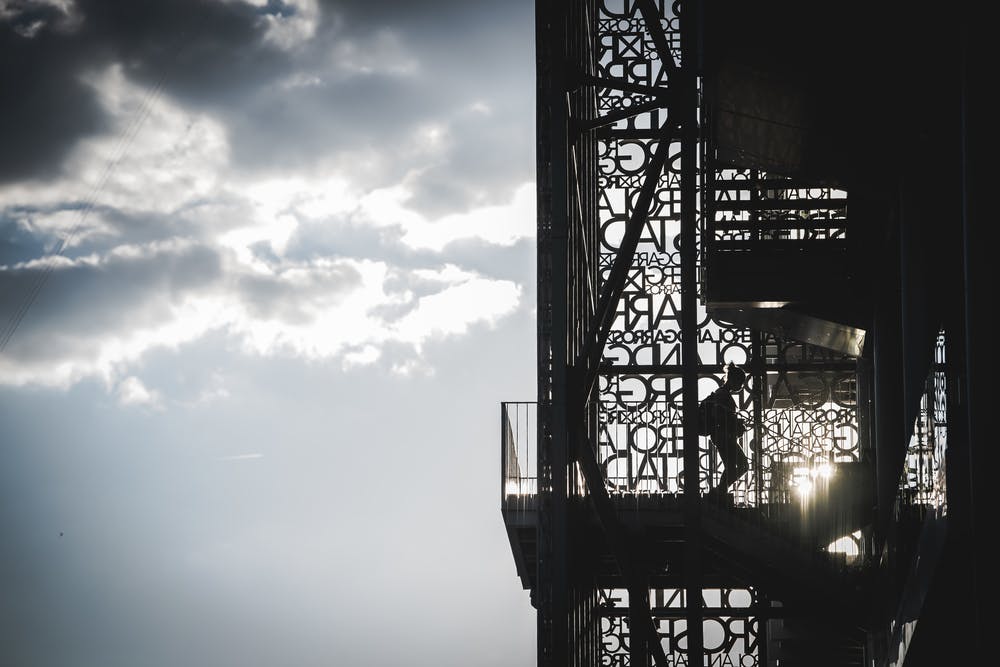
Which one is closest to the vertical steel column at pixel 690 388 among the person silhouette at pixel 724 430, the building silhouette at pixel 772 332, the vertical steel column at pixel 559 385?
the building silhouette at pixel 772 332

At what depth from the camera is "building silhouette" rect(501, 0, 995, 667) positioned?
8258mm

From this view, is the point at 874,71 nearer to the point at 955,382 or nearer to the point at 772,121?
the point at 772,121

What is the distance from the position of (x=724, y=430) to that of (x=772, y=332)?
1966mm

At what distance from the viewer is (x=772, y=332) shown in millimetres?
15086

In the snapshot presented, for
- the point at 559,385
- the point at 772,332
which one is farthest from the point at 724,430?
the point at 559,385

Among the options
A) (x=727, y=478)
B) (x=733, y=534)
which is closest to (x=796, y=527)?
(x=733, y=534)

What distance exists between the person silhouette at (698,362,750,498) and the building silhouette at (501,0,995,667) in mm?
264

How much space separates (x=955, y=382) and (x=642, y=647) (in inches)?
156

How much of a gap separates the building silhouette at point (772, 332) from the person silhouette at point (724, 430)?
0.87 feet

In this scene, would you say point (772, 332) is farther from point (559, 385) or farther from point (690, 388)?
point (559, 385)

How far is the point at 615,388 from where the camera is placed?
15609mm

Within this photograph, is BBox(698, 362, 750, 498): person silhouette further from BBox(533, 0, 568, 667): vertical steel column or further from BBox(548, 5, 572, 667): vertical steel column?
BBox(548, 5, 572, 667): vertical steel column

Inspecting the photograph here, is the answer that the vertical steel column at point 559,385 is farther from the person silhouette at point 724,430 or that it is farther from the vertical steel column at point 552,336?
the person silhouette at point 724,430

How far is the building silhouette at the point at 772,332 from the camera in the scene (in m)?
8.26
